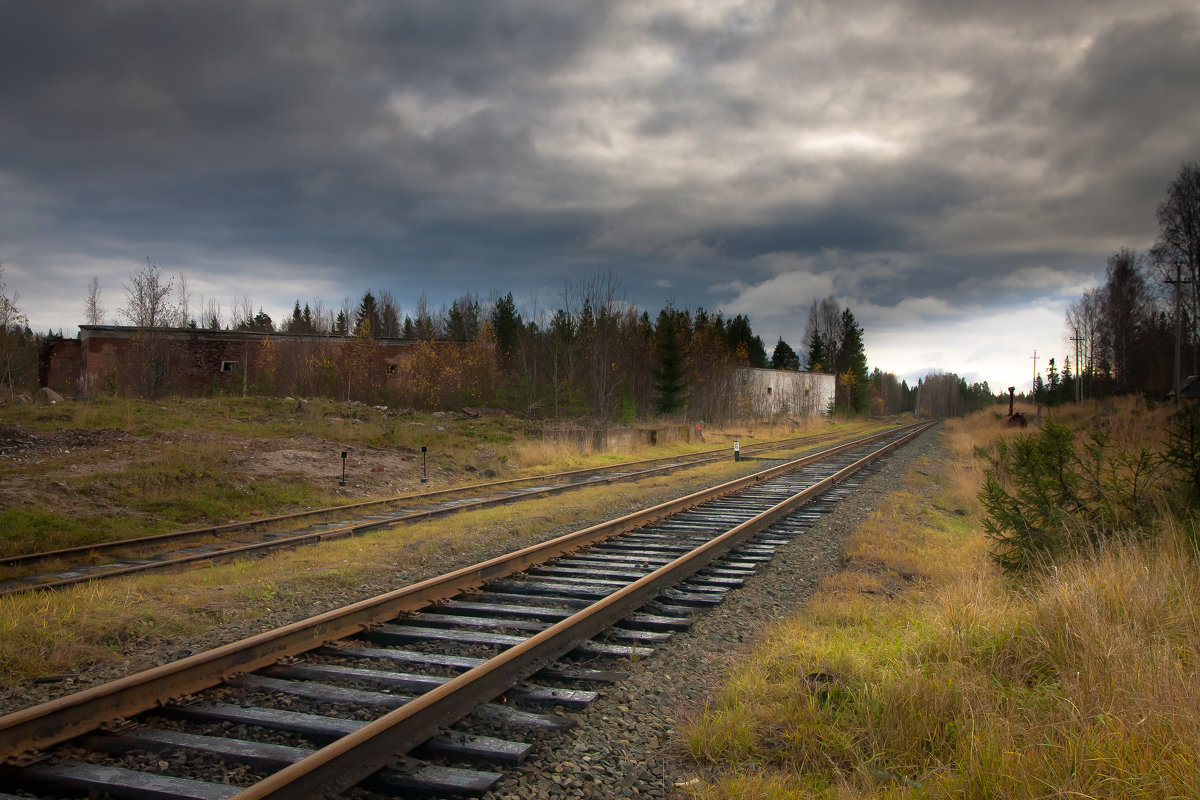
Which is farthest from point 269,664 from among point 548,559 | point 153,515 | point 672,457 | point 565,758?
point 672,457

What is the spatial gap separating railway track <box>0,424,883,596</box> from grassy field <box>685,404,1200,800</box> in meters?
7.28

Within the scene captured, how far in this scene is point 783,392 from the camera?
66938 mm

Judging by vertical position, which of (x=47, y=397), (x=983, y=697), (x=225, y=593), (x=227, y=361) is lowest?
(x=225, y=593)

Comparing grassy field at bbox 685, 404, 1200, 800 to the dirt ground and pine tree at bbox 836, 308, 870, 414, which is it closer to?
the dirt ground

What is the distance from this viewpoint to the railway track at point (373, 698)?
3.34 metres

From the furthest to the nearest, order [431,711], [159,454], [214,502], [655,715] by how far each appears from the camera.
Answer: [159,454]
[214,502]
[655,715]
[431,711]

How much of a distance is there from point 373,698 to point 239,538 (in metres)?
7.42

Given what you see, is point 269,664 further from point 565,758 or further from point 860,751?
point 860,751

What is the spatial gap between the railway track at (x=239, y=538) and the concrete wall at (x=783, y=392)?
4132 cm

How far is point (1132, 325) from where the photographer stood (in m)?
59.5

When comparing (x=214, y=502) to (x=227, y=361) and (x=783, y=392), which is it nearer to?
(x=227, y=361)

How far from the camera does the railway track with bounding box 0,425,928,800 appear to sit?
3344 mm

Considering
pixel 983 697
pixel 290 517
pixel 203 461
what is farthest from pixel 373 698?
pixel 203 461

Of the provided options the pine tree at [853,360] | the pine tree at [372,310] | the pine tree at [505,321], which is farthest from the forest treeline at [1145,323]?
the pine tree at [372,310]
